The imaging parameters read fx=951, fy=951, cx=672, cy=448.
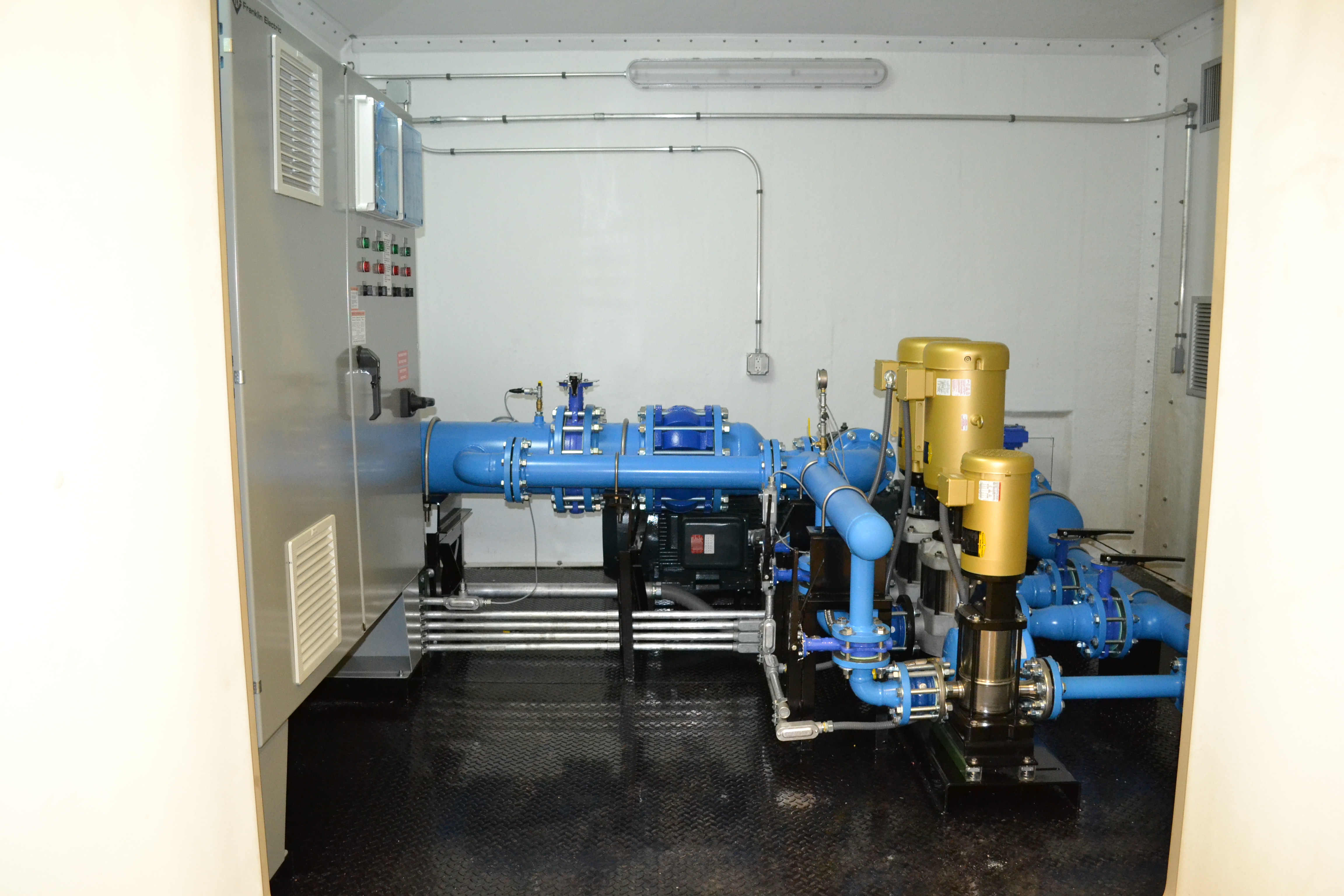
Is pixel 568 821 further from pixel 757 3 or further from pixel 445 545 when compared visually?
pixel 757 3

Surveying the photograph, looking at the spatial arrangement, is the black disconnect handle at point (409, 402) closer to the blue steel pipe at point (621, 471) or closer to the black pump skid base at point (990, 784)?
the blue steel pipe at point (621, 471)

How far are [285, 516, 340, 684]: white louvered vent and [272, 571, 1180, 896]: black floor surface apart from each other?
479 millimetres

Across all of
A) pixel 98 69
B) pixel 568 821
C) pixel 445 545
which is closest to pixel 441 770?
pixel 568 821

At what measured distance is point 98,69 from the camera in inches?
55.2

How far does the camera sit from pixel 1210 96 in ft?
13.8

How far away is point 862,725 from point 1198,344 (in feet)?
8.91

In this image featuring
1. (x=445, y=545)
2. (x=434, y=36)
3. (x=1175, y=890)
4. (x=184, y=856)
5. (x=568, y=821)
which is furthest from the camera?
(x=434, y=36)

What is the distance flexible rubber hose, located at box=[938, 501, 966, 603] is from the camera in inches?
102

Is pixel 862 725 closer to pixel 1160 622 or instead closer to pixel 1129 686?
pixel 1129 686

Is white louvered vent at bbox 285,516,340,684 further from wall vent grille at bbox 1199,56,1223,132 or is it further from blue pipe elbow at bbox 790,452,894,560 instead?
wall vent grille at bbox 1199,56,1223,132

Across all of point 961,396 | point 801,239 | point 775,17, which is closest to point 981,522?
point 961,396

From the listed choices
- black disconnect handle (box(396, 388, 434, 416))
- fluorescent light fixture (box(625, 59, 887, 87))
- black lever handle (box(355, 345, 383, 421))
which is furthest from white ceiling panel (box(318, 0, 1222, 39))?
black lever handle (box(355, 345, 383, 421))

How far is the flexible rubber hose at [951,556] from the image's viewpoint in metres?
2.58

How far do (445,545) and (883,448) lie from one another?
5.70 ft
